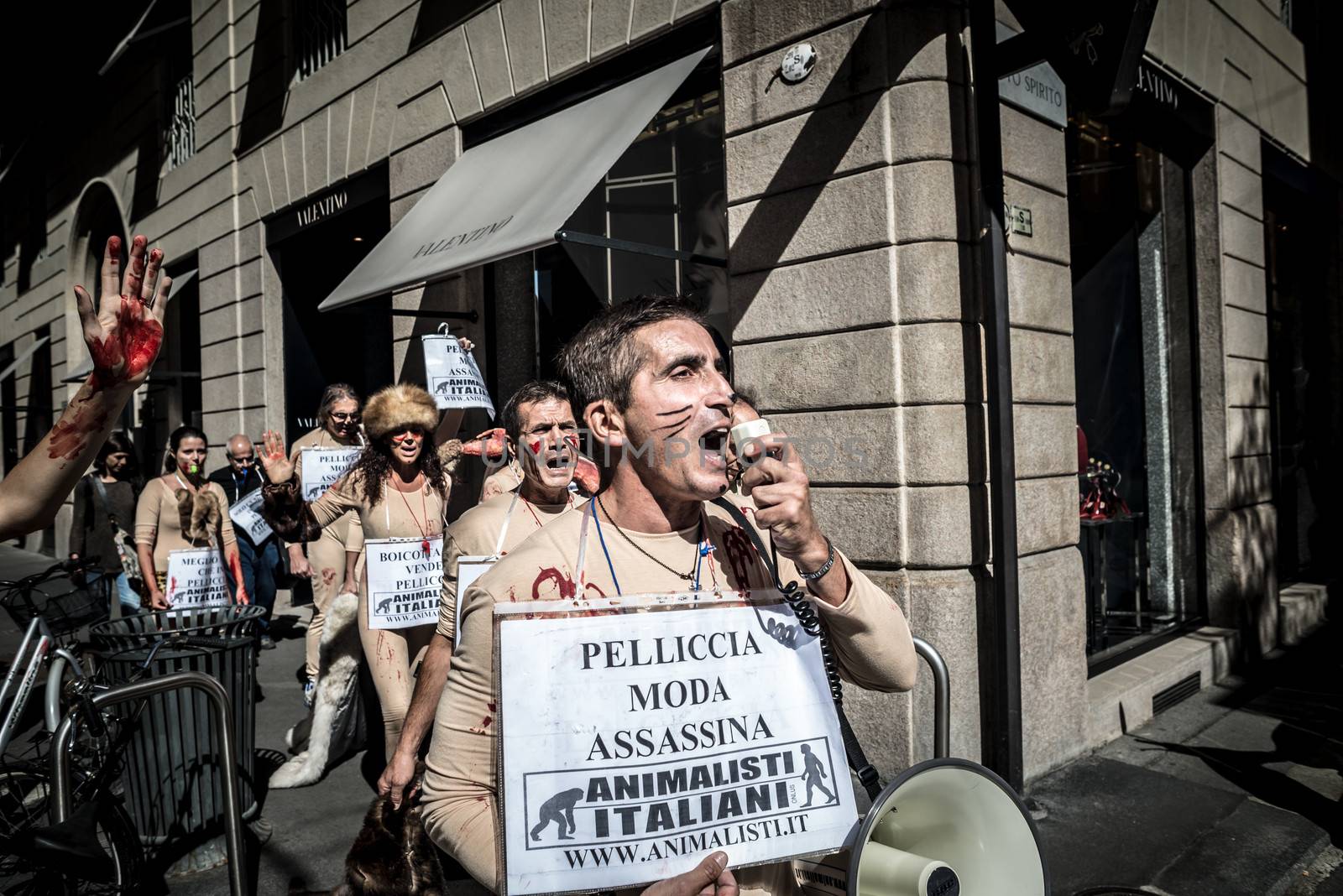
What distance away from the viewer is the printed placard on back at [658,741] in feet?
5.22

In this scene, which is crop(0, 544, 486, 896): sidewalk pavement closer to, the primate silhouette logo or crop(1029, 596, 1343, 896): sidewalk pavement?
the primate silhouette logo

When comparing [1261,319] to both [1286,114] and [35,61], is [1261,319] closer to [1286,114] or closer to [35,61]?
[1286,114]

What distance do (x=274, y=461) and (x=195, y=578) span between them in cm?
153

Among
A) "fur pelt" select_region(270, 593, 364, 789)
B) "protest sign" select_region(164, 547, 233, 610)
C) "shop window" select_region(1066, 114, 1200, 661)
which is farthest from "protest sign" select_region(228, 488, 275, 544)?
"shop window" select_region(1066, 114, 1200, 661)

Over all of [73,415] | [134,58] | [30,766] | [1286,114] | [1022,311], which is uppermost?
[134,58]

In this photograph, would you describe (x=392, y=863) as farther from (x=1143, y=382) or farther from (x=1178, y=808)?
(x=1143, y=382)

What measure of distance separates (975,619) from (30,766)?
4670 mm

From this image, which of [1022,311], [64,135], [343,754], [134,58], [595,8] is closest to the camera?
[1022,311]

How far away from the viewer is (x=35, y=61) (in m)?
18.9

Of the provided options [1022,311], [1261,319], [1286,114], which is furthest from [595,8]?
[1286,114]

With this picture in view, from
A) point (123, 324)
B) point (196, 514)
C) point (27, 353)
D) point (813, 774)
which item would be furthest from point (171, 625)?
point (27, 353)

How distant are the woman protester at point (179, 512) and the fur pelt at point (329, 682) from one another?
6.72 feet

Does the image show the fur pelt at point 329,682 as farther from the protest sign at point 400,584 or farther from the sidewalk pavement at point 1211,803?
the sidewalk pavement at point 1211,803

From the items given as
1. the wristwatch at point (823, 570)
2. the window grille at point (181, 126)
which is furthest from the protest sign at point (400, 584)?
the window grille at point (181, 126)
